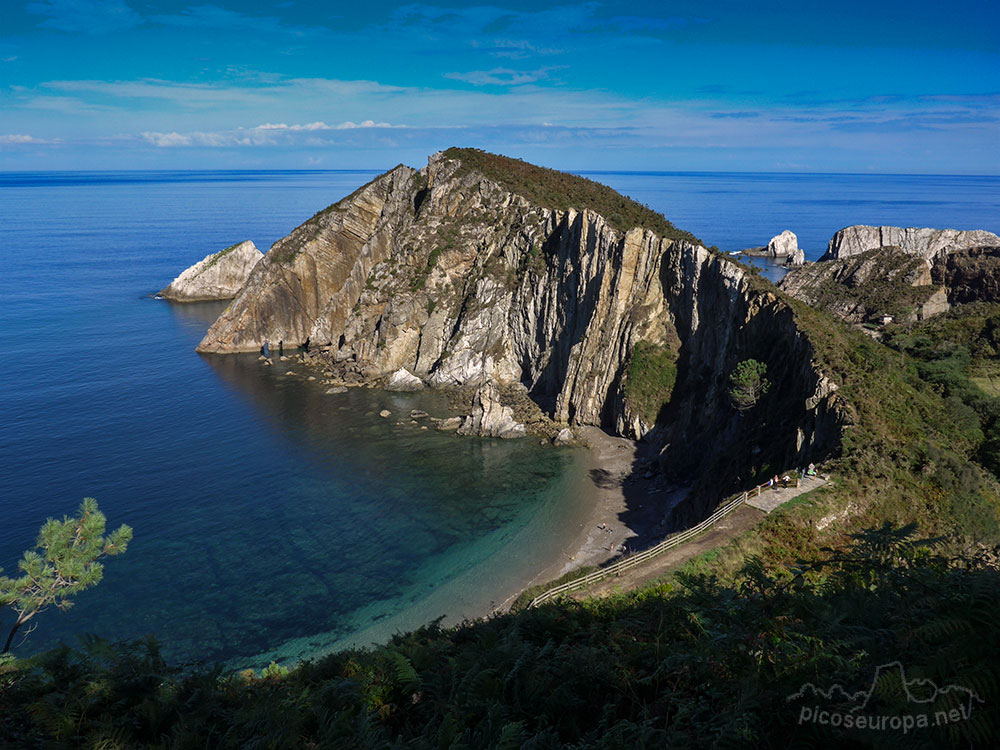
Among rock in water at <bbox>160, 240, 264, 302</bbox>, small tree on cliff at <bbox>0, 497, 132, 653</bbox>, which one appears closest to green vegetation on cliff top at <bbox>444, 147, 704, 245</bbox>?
rock in water at <bbox>160, 240, 264, 302</bbox>

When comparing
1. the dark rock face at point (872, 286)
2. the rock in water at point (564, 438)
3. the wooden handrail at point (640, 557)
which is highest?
the dark rock face at point (872, 286)

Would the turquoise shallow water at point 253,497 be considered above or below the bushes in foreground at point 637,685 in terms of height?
below

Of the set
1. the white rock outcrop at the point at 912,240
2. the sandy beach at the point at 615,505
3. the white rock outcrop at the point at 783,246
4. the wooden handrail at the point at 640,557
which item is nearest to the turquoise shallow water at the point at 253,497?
the sandy beach at the point at 615,505

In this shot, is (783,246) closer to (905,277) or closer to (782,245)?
(782,245)

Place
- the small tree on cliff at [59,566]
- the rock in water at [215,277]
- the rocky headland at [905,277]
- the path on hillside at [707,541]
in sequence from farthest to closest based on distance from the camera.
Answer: the rock in water at [215,277], the rocky headland at [905,277], the path on hillside at [707,541], the small tree on cliff at [59,566]

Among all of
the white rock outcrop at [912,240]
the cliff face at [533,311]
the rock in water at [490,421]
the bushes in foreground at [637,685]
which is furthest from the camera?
the white rock outcrop at [912,240]

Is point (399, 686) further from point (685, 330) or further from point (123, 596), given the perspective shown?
point (685, 330)

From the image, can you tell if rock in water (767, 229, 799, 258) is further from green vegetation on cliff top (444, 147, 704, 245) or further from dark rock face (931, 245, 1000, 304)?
green vegetation on cliff top (444, 147, 704, 245)

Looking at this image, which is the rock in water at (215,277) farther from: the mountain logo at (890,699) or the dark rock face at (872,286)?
the mountain logo at (890,699)
